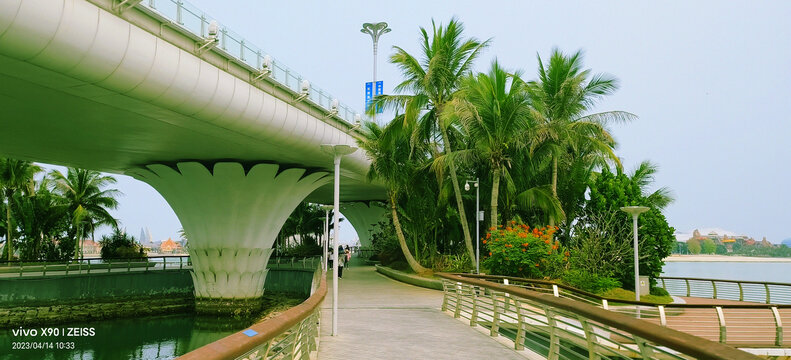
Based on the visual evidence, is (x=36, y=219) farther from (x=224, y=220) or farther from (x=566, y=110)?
(x=566, y=110)

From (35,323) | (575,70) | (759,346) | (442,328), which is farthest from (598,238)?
(35,323)

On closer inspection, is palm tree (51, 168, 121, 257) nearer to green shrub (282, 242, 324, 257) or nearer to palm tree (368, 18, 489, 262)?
green shrub (282, 242, 324, 257)

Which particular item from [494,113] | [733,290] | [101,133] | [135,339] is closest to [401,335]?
[494,113]

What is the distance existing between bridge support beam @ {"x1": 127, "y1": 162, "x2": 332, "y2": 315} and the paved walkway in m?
11.1

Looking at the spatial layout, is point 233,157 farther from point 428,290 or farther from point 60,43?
point 60,43

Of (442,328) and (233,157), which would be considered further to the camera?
(233,157)

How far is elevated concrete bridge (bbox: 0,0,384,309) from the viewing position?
1120 cm

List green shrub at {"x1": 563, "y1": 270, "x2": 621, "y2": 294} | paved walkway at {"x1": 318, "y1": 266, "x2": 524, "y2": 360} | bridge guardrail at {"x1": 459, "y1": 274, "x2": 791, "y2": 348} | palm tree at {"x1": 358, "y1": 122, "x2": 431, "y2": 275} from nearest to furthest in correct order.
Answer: paved walkway at {"x1": 318, "y1": 266, "x2": 524, "y2": 360} < bridge guardrail at {"x1": 459, "y1": 274, "x2": 791, "y2": 348} < green shrub at {"x1": 563, "y1": 270, "x2": 621, "y2": 294} < palm tree at {"x1": 358, "y1": 122, "x2": 431, "y2": 275}

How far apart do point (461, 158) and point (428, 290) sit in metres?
5.11

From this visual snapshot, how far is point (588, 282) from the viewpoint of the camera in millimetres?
→ 18016

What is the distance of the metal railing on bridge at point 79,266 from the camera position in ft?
83.6

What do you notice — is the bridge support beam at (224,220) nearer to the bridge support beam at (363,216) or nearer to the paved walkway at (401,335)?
the paved walkway at (401,335)

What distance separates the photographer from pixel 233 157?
2361 cm

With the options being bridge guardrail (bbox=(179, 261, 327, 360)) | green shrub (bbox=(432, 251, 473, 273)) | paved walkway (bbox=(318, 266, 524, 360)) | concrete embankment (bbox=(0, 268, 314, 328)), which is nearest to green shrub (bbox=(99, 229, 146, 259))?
concrete embankment (bbox=(0, 268, 314, 328))
